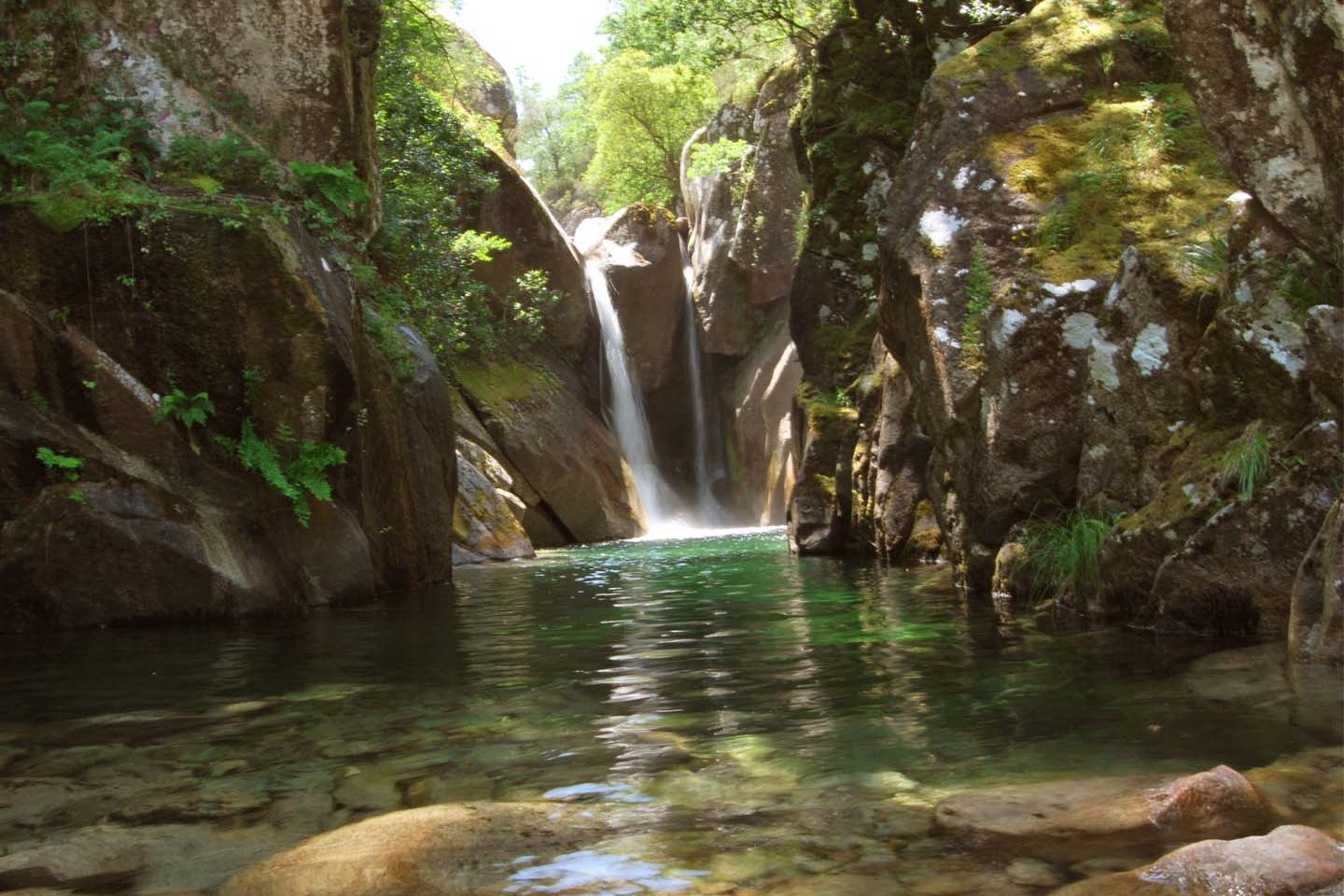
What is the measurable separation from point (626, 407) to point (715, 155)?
255 inches

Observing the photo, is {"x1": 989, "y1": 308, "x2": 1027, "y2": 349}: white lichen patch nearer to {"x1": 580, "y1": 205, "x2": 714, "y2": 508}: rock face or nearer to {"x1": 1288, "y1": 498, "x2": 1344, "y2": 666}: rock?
{"x1": 1288, "y1": 498, "x2": 1344, "y2": 666}: rock

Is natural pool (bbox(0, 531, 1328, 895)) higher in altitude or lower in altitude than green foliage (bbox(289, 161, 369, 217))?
lower

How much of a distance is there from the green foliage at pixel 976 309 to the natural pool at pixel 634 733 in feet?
7.34

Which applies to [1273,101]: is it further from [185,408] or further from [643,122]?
[643,122]

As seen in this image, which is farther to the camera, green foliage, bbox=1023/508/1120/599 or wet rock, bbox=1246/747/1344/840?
green foliage, bbox=1023/508/1120/599

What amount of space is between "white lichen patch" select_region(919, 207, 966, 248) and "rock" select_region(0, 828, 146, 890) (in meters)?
8.02

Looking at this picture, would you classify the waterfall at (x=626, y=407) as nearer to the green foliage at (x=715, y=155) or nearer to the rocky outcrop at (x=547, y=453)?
the rocky outcrop at (x=547, y=453)

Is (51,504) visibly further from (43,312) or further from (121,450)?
(43,312)

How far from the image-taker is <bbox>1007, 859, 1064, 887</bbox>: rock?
2.84m

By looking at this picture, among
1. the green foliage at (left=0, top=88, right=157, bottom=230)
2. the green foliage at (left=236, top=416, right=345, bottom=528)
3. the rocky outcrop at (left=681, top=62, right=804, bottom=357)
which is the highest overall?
the rocky outcrop at (left=681, top=62, right=804, bottom=357)

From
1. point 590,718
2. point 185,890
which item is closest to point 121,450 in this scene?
point 590,718

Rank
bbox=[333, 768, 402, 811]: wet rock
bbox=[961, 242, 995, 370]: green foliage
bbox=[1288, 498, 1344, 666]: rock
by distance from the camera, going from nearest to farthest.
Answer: bbox=[333, 768, 402, 811]: wet rock → bbox=[1288, 498, 1344, 666]: rock → bbox=[961, 242, 995, 370]: green foliage

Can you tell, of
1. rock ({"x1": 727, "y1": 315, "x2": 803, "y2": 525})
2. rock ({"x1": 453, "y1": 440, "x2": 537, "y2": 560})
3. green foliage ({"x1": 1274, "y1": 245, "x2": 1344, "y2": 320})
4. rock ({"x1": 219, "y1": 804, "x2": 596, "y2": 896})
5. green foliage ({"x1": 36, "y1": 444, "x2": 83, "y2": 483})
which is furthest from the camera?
rock ({"x1": 727, "y1": 315, "x2": 803, "y2": 525})

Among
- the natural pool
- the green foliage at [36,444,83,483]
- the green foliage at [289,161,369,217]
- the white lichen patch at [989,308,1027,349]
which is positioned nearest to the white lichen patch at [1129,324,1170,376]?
the white lichen patch at [989,308,1027,349]
